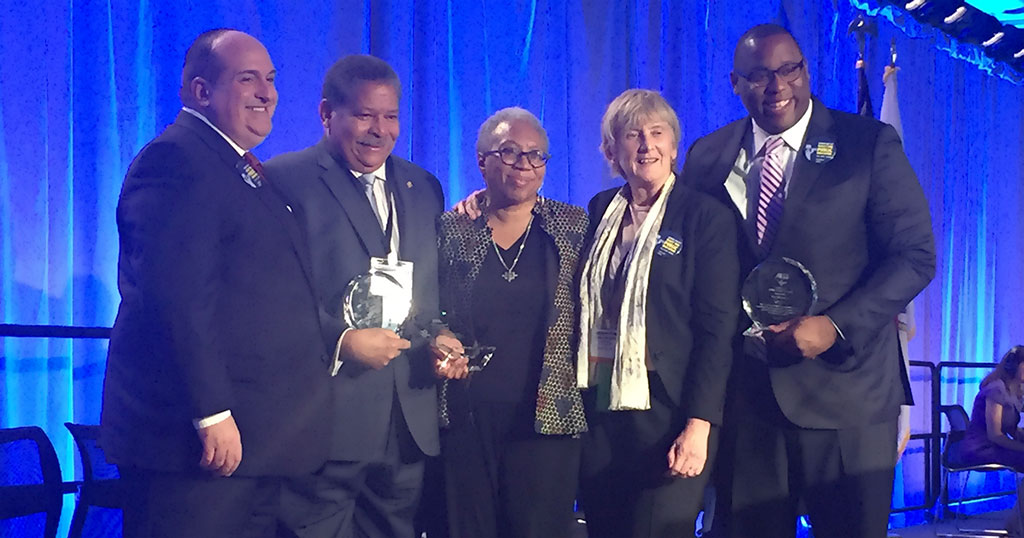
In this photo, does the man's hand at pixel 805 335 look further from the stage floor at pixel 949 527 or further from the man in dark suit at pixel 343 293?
the stage floor at pixel 949 527

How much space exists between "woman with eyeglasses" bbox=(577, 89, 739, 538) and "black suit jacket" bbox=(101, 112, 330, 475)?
0.83 metres

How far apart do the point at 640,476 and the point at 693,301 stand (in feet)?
1.66

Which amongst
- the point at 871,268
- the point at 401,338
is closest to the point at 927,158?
the point at 871,268

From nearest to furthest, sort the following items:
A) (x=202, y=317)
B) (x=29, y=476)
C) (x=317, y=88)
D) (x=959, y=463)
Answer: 1. (x=202, y=317)
2. (x=29, y=476)
3. (x=317, y=88)
4. (x=959, y=463)

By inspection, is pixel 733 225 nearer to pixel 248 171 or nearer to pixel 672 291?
pixel 672 291

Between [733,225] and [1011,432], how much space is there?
5115mm

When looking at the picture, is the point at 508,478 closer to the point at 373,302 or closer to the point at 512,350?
the point at 512,350

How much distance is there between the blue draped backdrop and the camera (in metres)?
3.66

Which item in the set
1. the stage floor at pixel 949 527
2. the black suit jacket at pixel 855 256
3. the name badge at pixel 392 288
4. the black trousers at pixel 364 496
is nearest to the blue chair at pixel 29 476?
the black trousers at pixel 364 496

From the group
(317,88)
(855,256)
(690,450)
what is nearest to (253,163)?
(690,450)

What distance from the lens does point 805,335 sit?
2488 millimetres

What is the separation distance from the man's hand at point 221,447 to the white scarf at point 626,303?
0.99 m

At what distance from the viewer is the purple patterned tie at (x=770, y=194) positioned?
8.91 feet

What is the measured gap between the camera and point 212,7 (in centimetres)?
403
